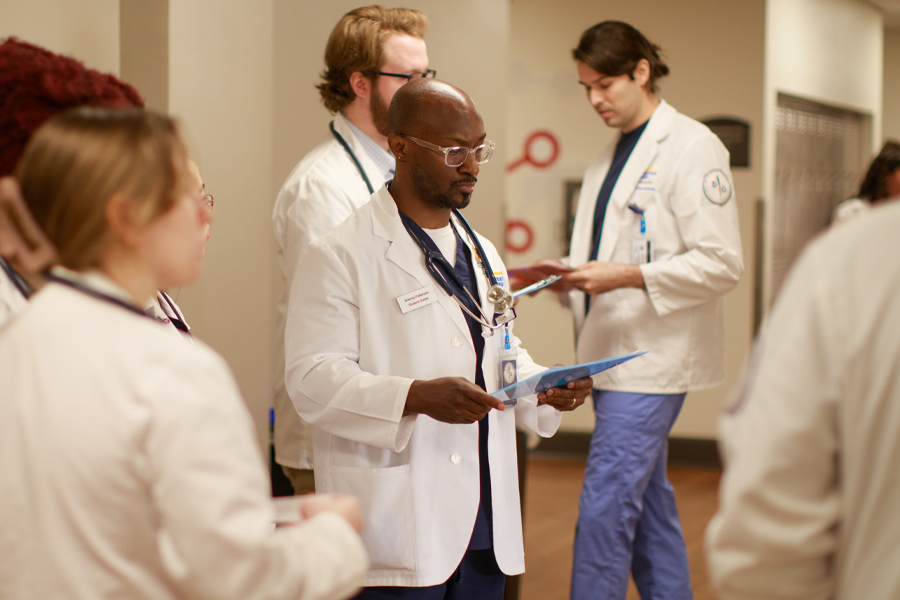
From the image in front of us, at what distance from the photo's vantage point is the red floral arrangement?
118 centimetres

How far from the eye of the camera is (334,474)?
185cm

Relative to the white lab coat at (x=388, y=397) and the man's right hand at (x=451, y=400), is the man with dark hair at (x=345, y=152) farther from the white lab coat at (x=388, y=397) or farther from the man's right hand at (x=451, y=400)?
the man's right hand at (x=451, y=400)

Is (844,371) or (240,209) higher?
(240,209)

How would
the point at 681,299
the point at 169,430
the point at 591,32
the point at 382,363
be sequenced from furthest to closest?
the point at 591,32, the point at 681,299, the point at 382,363, the point at 169,430

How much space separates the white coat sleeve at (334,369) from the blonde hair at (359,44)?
0.89 m

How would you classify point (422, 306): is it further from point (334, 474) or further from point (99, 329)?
point (99, 329)

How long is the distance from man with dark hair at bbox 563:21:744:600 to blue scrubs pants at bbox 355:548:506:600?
0.95m

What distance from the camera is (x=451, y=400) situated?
1662mm

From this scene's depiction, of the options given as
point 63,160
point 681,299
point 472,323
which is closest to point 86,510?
point 63,160

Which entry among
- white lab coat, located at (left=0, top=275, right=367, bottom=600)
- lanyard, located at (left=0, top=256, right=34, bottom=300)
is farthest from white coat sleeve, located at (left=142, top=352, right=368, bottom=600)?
lanyard, located at (left=0, top=256, right=34, bottom=300)

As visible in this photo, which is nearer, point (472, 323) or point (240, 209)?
point (472, 323)

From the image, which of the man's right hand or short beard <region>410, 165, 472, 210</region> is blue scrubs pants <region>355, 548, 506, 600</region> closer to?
the man's right hand

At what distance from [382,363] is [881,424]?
3.73 ft

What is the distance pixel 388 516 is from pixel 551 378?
0.47 metres
